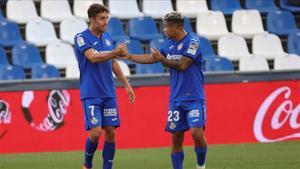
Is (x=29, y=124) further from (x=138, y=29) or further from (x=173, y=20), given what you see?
(x=173, y=20)

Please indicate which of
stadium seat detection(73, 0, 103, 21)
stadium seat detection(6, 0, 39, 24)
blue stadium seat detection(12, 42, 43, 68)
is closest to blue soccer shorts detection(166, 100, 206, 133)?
blue stadium seat detection(12, 42, 43, 68)

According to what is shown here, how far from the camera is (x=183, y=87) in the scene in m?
10.6

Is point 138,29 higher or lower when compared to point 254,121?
higher

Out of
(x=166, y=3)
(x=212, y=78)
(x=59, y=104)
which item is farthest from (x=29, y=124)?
(x=166, y=3)

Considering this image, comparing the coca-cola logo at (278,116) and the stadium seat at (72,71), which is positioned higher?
the stadium seat at (72,71)

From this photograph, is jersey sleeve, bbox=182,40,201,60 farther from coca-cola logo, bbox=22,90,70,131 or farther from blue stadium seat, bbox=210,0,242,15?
blue stadium seat, bbox=210,0,242,15

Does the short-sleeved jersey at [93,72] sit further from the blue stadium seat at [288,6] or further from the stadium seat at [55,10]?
the blue stadium seat at [288,6]

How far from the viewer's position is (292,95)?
55.8 feet

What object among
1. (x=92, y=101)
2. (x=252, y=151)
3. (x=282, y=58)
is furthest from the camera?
(x=282, y=58)

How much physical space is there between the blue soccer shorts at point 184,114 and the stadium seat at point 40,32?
9.77 m

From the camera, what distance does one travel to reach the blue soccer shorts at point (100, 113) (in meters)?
10.4

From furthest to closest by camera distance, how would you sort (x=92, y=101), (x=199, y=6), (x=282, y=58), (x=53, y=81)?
(x=199, y=6) → (x=282, y=58) → (x=53, y=81) → (x=92, y=101)

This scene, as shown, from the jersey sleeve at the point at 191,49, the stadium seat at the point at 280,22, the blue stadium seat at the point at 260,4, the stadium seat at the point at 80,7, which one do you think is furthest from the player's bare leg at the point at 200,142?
the blue stadium seat at the point at 260,4

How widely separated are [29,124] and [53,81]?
3.11ft
